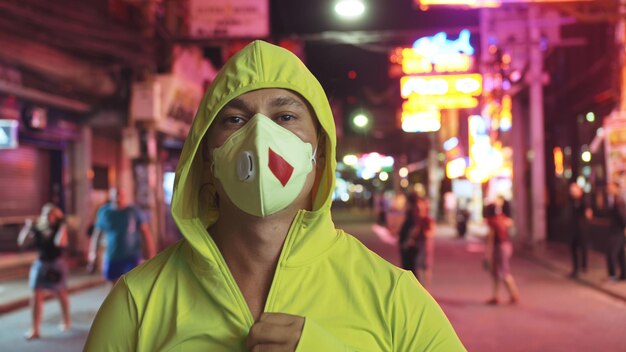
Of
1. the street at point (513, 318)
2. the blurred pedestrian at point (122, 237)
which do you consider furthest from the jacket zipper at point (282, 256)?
the blurred pedestrian at point (122, 237)

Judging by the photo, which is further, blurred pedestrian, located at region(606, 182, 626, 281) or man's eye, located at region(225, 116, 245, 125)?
blurred pedestrian, located at region(606, 182, 626, 281)

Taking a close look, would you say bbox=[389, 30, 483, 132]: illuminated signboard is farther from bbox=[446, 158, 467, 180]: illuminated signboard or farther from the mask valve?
the mask valve

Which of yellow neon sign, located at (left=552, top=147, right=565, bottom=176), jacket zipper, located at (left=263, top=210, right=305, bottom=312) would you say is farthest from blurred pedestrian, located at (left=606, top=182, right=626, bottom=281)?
jacket zipper, located at (left=263, top=210, right=305, bottom=312)

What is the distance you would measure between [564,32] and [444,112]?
21.2 metres

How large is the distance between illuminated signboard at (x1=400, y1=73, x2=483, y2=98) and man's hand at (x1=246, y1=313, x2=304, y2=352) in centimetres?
2308

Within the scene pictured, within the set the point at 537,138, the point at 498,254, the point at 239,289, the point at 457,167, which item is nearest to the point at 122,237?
the point at 498,254

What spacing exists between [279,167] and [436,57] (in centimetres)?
2372

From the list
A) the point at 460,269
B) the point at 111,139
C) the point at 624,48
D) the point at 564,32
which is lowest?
the point at 460,269

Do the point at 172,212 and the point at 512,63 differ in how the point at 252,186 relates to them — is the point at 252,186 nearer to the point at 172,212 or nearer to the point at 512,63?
the point at 172,212

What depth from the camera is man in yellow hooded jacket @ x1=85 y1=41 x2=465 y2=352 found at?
64.7 inches

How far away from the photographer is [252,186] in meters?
1.61

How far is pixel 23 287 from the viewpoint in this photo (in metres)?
13.4

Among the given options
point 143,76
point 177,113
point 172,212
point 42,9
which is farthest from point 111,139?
point 172,212

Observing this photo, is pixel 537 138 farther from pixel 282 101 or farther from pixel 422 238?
pixel 282 101
